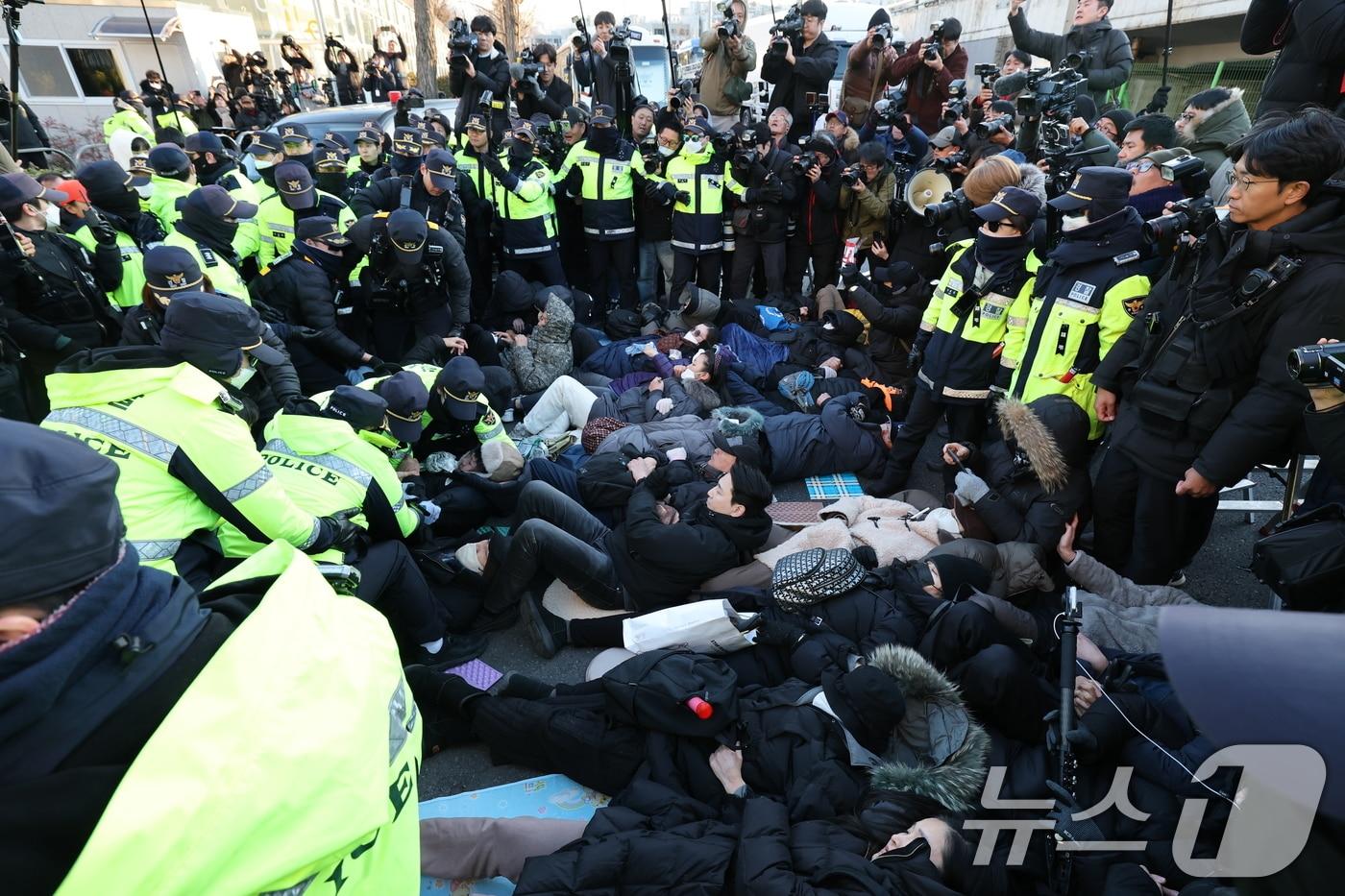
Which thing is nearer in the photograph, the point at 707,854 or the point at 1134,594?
the point at 707,854

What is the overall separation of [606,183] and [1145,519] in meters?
5.18

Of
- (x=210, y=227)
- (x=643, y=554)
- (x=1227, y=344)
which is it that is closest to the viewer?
(x=1227, y=344)

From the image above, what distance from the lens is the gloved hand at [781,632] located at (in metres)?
2.87

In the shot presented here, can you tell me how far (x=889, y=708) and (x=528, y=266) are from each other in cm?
544

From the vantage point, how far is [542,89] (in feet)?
27.4

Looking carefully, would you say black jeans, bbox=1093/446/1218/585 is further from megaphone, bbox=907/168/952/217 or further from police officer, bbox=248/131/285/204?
police officer, bbox=248/131/285/204

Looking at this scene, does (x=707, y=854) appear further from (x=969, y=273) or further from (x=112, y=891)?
(x=969, y=273)

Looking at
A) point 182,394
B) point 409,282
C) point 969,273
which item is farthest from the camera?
point 409,282

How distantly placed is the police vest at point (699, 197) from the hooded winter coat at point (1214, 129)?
3.33 m

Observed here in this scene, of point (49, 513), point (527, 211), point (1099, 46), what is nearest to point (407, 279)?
point (527, 211)

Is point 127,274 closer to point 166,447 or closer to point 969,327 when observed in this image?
point 166,447

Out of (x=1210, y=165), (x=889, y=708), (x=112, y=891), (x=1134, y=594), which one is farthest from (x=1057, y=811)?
(x=1210, y=165)

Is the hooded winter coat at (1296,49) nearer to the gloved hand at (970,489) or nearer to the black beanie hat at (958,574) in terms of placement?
the gloved hand at (970,489)

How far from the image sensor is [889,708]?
2.29 meters
